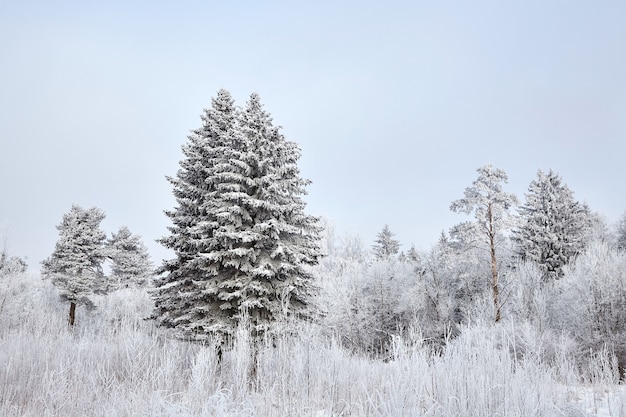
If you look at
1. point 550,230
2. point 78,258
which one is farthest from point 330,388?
point 550,230

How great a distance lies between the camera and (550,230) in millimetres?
32062

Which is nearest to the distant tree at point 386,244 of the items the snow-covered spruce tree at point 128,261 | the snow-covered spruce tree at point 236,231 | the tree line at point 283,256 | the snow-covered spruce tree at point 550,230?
the tree line at point 283,256

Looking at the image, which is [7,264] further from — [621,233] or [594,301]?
[621,233]

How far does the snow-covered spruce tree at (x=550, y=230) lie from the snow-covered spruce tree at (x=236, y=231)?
2347 centimetres

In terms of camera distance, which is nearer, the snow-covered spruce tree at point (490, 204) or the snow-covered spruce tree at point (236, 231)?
the snow-covered spruce tree at point (236, 231)

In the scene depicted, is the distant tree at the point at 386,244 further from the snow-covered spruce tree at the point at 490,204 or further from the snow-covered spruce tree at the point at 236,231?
the snow-covered spruce tree at the point at 236,231

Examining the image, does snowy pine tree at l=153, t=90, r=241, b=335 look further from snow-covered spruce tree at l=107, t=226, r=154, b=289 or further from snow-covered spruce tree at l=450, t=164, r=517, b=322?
snow-covered spruce tree at l=107, t=226, r=154, b=289

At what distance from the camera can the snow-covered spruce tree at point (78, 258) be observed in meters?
27.0

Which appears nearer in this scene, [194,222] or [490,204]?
[194,222]

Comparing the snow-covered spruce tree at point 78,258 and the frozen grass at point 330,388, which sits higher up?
the snow-covered spruce tree at point 78,258

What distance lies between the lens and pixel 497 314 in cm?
2275

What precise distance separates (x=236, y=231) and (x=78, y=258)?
2032 cm

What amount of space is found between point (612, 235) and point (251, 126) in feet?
143

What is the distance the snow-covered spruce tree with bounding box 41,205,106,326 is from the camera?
2705 cm
